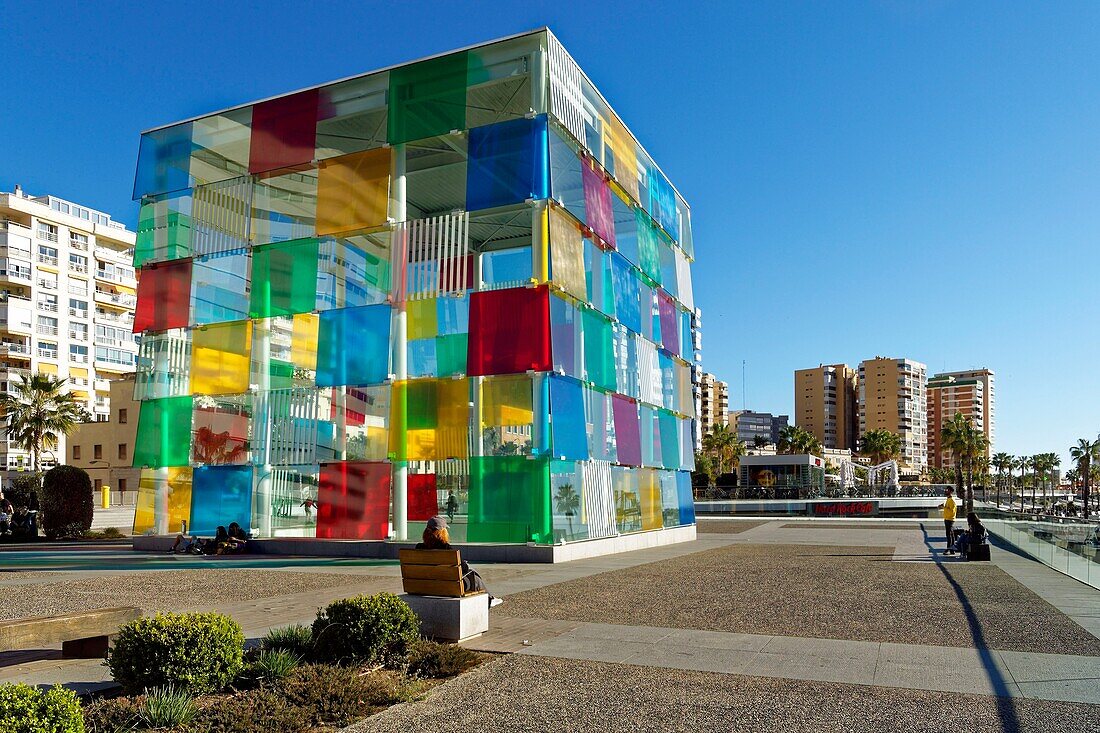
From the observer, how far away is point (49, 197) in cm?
8962

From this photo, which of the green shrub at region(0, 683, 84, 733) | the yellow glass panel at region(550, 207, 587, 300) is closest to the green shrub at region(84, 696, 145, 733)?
the green shrub at region(0, 683, 84, 733)

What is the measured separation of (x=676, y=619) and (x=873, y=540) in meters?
20.5

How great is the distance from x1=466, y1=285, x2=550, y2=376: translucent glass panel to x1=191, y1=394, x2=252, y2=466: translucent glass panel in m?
7.80

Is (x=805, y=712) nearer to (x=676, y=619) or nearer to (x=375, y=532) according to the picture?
(x=676, y=619)

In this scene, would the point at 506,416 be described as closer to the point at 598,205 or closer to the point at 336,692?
the point at 598,205

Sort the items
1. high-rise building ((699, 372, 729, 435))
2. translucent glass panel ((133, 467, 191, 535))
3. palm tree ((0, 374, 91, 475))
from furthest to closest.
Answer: high-rise building ((699, 372, 729, 435))
palm tree ((0, 374, 91, 475))
translucent glass panel ((133, 467, 191, 535))

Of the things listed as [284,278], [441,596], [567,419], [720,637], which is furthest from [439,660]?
[284,278]

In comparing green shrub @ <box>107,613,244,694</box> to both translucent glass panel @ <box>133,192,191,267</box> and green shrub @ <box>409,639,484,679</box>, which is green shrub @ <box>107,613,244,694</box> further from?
translucent glass panel @ <box>133,192,191,267</box>

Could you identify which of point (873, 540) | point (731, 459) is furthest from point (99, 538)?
point (731, 459)

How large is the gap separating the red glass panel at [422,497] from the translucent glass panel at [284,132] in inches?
394

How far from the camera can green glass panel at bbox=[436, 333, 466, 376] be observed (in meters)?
23.4

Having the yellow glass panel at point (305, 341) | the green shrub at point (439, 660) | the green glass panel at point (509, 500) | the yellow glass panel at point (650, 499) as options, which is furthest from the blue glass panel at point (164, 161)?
the green shrub at point (439, 660)

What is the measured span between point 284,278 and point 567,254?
868 cm

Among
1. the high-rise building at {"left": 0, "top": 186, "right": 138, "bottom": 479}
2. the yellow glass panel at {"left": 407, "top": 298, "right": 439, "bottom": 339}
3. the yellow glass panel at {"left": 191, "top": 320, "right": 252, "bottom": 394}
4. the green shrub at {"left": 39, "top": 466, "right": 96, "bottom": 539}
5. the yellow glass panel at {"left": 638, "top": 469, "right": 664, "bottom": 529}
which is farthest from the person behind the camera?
the high-rise building at {"left": 0, "top": 186, "right": 138, "bottom": 479}
